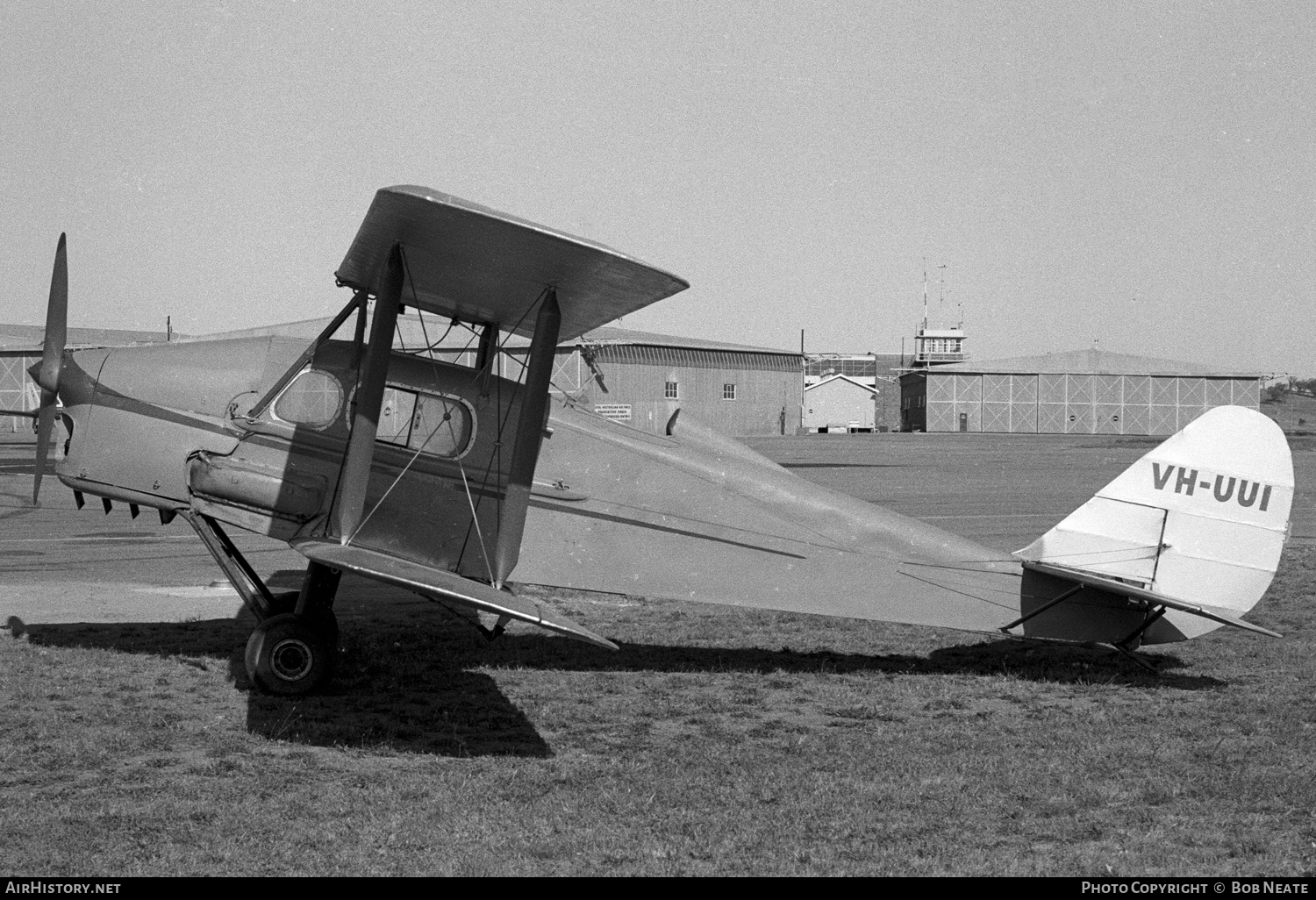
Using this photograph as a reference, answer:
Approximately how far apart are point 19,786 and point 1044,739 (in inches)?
221

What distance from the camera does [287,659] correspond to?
7.62 metres

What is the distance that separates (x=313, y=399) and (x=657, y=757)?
3.45 m

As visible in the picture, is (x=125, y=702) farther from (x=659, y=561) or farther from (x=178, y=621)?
(x=659, y=561)

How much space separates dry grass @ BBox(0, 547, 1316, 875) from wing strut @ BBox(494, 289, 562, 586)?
43.4 inches

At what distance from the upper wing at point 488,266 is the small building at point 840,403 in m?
90.8

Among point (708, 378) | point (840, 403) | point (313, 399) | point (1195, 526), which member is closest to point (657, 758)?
point (313, 399)

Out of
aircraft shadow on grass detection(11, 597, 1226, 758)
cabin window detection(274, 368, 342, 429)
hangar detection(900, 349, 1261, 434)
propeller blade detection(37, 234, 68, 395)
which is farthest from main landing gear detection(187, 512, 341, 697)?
hangar detection(900, 349, 1261, 434)

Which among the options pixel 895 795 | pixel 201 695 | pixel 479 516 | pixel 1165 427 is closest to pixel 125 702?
pixel 201 695

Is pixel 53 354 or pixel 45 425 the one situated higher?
pixel 53 354

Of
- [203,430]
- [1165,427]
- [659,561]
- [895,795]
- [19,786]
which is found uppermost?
[1165,427]

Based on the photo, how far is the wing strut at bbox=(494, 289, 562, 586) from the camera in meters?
7.24

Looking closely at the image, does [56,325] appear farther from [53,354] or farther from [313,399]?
[313,399]

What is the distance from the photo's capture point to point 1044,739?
697cm
